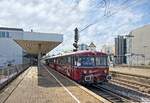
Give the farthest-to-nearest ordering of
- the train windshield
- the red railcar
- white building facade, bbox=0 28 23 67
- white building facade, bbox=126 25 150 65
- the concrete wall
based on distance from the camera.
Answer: white building facade, bbox=126 25 150 65 → the concrete wall → white building facade, bbox=0 28 23 67 → the train windshield → the red railcar

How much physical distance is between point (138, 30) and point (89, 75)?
3768 inches

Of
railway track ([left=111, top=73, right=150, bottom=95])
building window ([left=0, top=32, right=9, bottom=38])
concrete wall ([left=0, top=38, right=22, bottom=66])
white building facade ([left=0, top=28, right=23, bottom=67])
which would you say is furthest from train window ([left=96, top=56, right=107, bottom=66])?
building window ([left=0, top=32, right=9, bottom=38])

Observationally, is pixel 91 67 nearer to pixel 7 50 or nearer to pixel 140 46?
pixel 7 50

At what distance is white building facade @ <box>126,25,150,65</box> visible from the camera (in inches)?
4208

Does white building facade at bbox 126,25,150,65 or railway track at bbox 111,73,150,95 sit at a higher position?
white building facade at bbox 126,25,150,65

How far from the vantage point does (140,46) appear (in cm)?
11294

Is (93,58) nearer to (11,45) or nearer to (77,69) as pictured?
(77,69)

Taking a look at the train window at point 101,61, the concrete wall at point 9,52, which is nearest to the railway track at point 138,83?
the train window at point 101,61

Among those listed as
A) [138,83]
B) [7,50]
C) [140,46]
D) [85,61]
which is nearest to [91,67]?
[85,61]

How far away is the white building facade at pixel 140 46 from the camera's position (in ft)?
351

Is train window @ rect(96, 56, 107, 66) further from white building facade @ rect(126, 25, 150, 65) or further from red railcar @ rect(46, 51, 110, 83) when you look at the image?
white building facade @ rect(126, 25, 150, 65)

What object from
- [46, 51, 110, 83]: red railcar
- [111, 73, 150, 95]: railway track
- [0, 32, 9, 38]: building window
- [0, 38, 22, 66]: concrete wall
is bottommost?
A: [111, 73, 150, 95]: railway track

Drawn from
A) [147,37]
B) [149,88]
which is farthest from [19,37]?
[147,37]

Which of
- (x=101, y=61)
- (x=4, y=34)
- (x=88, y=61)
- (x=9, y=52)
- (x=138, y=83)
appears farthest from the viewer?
(x=9, y=52)
